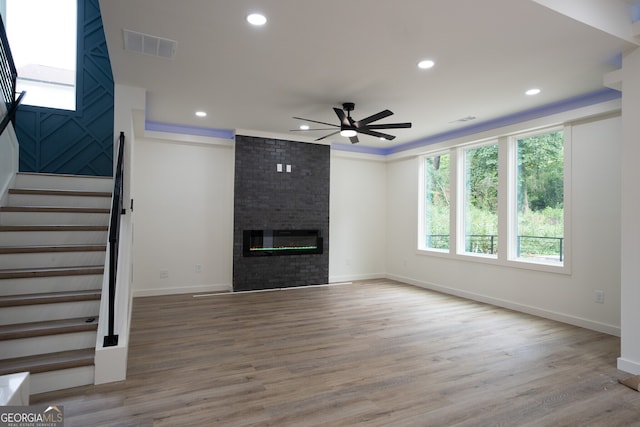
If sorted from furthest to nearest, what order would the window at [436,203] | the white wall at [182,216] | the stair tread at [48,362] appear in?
the window at [436,203]
the white wall at [182,216]
the stair tread at [48,362]

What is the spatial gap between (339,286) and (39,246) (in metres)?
4.64

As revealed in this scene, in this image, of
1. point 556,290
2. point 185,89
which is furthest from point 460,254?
point 185,89

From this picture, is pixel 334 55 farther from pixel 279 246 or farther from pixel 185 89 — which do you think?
pixel 279 246

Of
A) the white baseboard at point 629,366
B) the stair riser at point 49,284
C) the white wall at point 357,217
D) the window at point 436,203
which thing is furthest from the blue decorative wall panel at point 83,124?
the white baseboard at point 629,366

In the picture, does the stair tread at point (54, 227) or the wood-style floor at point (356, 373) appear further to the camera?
the stair tread at point (54, 227)

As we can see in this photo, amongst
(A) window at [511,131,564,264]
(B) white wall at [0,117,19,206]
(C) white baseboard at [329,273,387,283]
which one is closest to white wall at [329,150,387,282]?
(C) white baseboard at [329,273,387,283]

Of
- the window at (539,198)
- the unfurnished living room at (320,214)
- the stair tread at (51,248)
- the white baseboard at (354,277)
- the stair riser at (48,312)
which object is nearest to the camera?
the unfurnished living room at (320,214)

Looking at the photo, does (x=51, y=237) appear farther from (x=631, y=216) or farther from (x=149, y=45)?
(x=631, y=216)

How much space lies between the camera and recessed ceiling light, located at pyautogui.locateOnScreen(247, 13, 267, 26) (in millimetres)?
2654

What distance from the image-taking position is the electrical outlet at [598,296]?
4.17 m

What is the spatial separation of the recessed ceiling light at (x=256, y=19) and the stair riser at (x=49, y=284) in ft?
8.69

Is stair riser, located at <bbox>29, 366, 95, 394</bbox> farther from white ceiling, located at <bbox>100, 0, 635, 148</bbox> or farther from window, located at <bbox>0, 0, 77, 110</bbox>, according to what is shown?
window, located at <bbox>0, 0, 77, 110</bbox>

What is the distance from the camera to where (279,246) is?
652 centimetres

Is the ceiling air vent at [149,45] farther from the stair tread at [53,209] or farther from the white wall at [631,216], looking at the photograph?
the white wall at [631,216]
